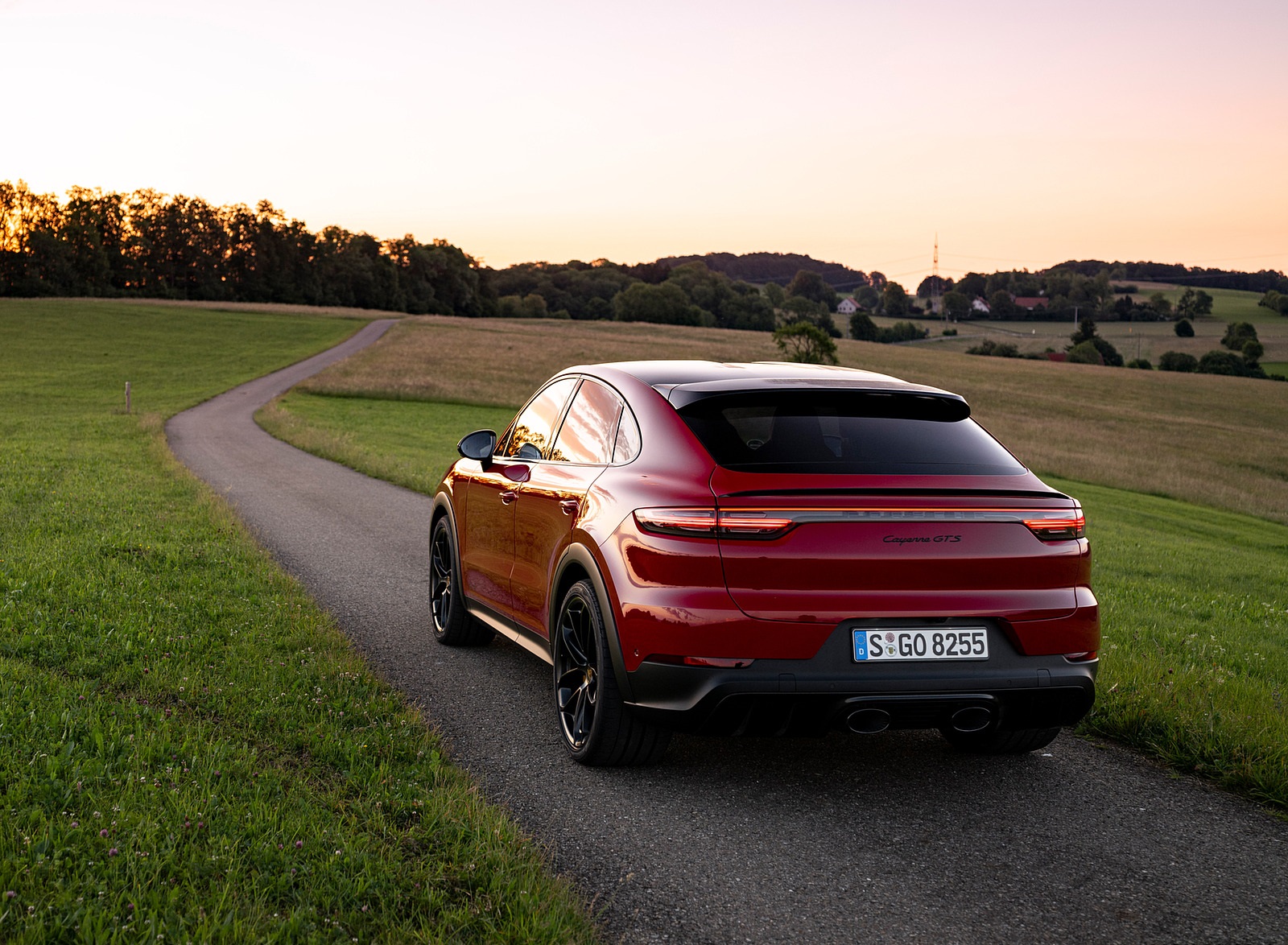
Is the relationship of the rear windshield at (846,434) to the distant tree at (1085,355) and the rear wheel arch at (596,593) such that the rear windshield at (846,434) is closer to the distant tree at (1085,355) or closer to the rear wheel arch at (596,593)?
the rear wheel arch at (596,593)

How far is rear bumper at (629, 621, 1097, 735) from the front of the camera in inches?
158

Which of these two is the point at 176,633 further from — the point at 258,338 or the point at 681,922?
the point at 258,338

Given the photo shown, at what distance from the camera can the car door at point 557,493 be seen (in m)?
5.03

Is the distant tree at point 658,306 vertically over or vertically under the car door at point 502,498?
over

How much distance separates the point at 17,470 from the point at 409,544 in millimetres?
7622

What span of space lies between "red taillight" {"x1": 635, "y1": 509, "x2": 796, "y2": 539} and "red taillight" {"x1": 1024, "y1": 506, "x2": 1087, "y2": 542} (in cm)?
99

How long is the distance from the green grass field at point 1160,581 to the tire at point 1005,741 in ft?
1.87

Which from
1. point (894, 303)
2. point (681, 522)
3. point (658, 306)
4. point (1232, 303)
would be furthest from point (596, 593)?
point (1232, 303)

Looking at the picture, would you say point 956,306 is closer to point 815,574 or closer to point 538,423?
point 538,423

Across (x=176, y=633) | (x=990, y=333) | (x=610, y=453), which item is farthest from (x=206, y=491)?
(x=990, y=333)

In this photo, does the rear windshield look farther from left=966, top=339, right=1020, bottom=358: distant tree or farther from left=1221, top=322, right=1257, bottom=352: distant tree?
left=1221, top=322, right=1257, bottom=352: distant tree

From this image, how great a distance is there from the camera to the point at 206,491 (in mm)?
14250

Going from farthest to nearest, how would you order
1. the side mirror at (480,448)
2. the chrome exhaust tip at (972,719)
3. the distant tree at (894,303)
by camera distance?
1. the distant tree at (894,303)
2. the side mirror at (480,448)
3. the chrome exhaust tip at (972,719)

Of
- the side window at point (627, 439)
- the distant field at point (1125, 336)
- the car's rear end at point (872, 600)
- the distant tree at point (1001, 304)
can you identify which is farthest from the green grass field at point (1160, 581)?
the distant tree at point (1001, 304)
